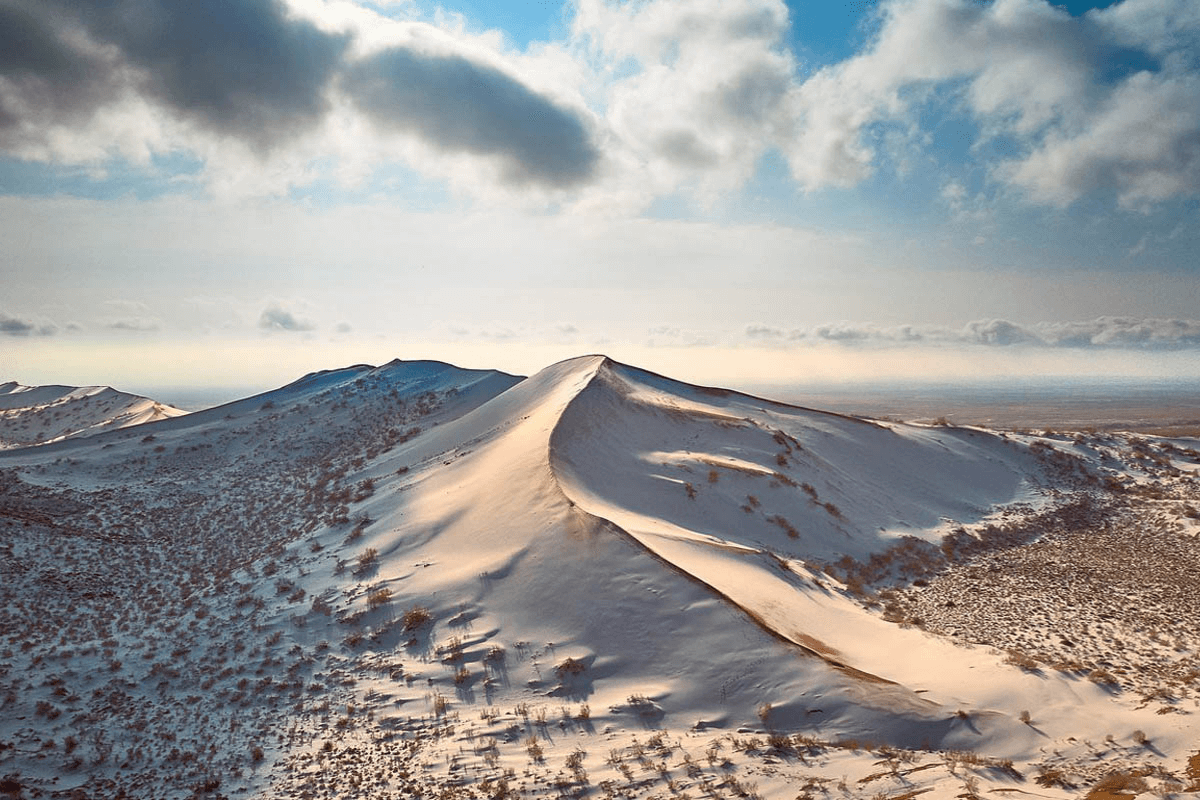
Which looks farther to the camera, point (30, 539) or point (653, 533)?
point (30, 539)

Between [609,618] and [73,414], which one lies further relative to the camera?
[73,414]

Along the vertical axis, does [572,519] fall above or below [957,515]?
above

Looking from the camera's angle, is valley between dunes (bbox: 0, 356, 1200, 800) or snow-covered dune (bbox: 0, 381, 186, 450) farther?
snow-covered dune (bbox: 0, 381, 186, 450)

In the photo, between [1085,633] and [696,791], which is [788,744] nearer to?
[696,791]

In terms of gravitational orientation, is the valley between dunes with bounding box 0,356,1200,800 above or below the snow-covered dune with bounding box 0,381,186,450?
below

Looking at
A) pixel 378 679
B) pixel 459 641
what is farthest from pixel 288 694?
pixel 459 641
